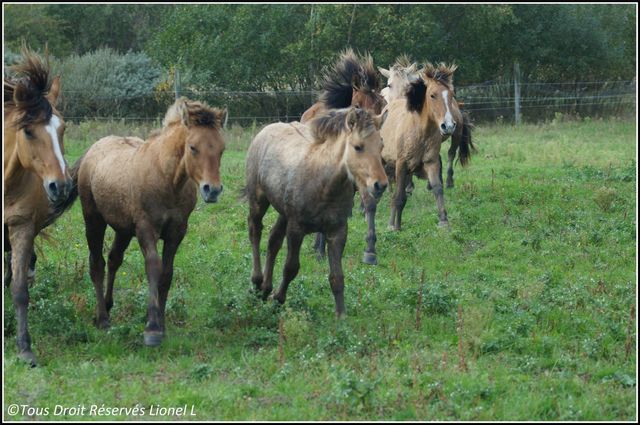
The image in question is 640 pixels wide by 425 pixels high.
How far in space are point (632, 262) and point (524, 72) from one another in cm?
2252

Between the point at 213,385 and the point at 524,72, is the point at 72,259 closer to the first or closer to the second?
→ the point at 213,385

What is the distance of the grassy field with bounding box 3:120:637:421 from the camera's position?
6129mm

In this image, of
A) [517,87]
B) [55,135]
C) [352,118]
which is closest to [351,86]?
[352,118]

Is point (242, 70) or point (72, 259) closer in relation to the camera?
point (72, 259)

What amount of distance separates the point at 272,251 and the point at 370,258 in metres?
2.15

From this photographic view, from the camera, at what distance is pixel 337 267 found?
26.7 feet

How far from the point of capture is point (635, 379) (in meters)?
6.61

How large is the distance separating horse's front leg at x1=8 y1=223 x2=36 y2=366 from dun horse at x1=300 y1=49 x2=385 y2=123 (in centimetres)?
498

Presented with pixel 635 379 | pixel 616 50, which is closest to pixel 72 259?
pixel 635 379

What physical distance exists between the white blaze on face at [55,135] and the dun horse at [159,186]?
824mm

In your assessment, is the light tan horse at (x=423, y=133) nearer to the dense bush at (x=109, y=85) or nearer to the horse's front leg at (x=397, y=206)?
the horse's front leg at (x=397, y=206)

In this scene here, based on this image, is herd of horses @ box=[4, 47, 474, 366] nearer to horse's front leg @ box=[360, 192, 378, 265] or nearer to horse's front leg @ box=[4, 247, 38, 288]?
horse's front leg @ box=[4, 247, 38, 288]

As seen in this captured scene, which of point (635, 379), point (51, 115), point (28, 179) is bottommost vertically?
point (635, 379)

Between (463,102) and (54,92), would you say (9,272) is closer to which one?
(54,92)
